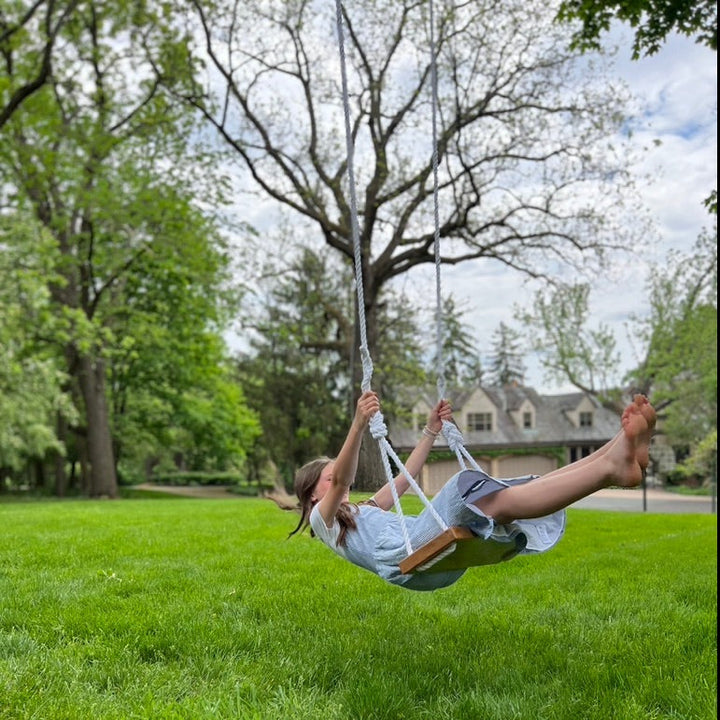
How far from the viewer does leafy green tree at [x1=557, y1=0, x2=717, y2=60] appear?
253 inches

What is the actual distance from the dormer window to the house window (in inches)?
206

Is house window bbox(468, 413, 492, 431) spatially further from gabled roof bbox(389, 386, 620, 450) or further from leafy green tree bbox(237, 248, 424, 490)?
leafy green tree bbox(237, 248, 424, 490)

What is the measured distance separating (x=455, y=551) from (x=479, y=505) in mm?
177

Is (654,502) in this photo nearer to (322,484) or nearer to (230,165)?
(230,165)

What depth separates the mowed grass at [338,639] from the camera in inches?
87.6

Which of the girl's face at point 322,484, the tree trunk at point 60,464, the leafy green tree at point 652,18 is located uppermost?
the leafy green tree at point 652,18

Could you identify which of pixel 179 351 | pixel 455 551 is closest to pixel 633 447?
pixel 455 551

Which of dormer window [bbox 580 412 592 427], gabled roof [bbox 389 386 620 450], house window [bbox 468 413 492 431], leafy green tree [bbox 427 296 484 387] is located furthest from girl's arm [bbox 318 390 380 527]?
dormer window [bbox 580 412 592 427]

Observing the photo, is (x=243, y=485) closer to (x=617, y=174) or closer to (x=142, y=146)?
(x=142, y=146)

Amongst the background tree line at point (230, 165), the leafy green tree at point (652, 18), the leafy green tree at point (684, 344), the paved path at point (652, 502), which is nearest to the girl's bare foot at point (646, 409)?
the leafy green tree at point (652, 18)

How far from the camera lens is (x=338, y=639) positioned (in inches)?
114

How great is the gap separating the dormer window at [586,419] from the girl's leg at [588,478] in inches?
1106

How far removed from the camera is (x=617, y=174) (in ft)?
42.1

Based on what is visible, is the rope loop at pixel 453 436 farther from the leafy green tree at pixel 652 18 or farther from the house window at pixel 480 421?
the house window at pixel 480 421
